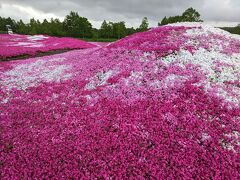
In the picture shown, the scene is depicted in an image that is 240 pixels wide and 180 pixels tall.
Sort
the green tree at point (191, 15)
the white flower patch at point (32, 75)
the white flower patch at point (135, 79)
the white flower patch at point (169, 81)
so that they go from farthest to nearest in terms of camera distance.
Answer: the green tree at point (191, 15) → the white flower patch at point (32, 75) → the white flower patch at point (135, 79) → the white flower patch at point (169, 81)

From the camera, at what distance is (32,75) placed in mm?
19766

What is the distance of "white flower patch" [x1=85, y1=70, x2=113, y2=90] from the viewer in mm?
15516

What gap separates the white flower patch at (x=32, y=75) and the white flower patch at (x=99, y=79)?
104 inches

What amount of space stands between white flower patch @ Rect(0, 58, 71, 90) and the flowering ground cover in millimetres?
112

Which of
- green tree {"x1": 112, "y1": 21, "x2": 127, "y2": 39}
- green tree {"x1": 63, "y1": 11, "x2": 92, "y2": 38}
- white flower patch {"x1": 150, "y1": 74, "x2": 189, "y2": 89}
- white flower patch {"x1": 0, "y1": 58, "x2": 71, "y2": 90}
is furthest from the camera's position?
green tree {"x1": 112, "y1": 21, "x2": 127, "y2": 39}

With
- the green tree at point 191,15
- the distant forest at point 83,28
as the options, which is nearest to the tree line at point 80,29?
the distant forest at point 83,28

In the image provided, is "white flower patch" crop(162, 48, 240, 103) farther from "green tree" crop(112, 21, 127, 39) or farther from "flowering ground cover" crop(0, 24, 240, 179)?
"green tree" crop(112, 21, 127, 39)

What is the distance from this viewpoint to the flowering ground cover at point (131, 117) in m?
8.72

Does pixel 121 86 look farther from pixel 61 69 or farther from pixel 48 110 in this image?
pixel 61 69

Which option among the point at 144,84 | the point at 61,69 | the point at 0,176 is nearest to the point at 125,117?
the point at 144,84

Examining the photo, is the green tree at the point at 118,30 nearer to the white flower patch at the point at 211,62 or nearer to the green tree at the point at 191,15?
the green tree at the point at 191,15

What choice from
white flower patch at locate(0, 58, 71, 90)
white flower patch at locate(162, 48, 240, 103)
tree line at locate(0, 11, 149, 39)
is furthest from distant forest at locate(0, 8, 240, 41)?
white flower patch at locate(162, 48, 240, 103)

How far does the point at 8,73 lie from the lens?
834 inches

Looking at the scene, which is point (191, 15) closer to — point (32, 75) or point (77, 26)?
point (77, 26)
